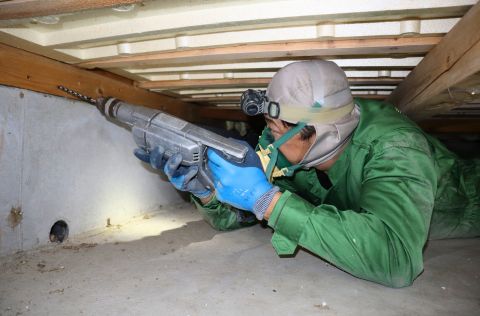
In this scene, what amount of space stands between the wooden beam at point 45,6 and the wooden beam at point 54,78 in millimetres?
492

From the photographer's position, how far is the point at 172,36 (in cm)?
148

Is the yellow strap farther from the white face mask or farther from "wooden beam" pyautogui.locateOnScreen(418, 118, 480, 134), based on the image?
"wooden beam" pyautogui.locateOnScreen(418, 118, 480, 134)

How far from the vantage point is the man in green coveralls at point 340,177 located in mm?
1093

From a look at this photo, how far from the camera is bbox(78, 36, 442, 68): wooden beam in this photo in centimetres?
139

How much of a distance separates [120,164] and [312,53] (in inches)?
59.5

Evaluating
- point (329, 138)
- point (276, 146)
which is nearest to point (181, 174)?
point (276, 146)

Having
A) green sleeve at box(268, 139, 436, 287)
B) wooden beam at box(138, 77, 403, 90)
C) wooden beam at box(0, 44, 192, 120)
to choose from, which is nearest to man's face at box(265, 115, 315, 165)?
green sleeve at box(268, 139, 436, 287)

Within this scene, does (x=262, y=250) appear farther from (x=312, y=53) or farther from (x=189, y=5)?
(x=189, y=5)

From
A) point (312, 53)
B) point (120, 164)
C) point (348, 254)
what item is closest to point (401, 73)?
point (312, 53)

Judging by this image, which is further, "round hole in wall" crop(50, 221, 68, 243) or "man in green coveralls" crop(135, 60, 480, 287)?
"round hole in wall" crop(50, 221, 68, 243)

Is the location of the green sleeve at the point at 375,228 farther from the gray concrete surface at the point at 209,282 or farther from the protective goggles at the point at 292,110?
the protective goggles at the point at 292,110

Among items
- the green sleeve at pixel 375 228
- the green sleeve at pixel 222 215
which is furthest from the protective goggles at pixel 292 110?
the green sleeve at pixel 222 215

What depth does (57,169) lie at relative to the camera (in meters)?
1.75

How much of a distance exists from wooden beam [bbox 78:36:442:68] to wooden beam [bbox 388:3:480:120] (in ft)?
0.30
